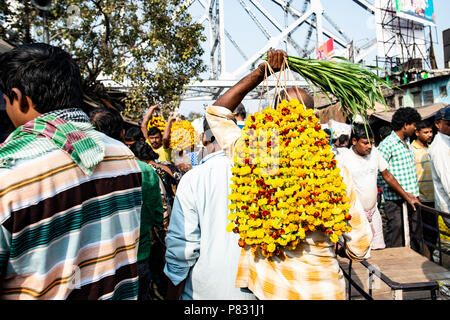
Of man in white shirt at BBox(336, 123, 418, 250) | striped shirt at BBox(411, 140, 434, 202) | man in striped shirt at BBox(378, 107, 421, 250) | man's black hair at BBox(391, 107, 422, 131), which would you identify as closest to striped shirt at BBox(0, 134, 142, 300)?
man in white shirt at BBox(336, 123, 418, 250)

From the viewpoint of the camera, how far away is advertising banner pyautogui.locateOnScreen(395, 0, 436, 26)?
2080 cm

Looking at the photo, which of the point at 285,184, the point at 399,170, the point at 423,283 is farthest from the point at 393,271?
the point at 285,184

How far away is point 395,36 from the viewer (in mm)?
20984

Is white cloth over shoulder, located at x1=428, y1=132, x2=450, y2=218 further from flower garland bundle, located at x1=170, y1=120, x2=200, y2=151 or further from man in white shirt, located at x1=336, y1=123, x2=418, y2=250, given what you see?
flower garland bundle, located at x1=170, y1=120, x2=200, y2=151

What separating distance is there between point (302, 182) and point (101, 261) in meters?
0.99

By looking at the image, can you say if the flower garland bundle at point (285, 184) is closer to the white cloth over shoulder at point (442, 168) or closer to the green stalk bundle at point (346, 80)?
the green stalk bundle at point (346, 80)

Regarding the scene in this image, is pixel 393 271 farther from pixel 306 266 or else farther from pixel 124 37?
pixel 124 37

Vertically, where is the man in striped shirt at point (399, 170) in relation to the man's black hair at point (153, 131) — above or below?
below

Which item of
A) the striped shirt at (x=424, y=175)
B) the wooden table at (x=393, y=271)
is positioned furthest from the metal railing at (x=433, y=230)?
the striped shirt at (x=424, y=175)

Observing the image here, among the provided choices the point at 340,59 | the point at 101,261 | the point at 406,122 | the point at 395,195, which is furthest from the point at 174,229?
the point at 406,122

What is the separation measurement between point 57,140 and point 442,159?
3.64 m

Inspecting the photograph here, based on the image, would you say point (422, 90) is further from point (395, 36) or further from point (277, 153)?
point (277, 153)

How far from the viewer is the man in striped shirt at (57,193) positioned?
1137mm

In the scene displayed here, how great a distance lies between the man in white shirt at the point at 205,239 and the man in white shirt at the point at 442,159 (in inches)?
106
